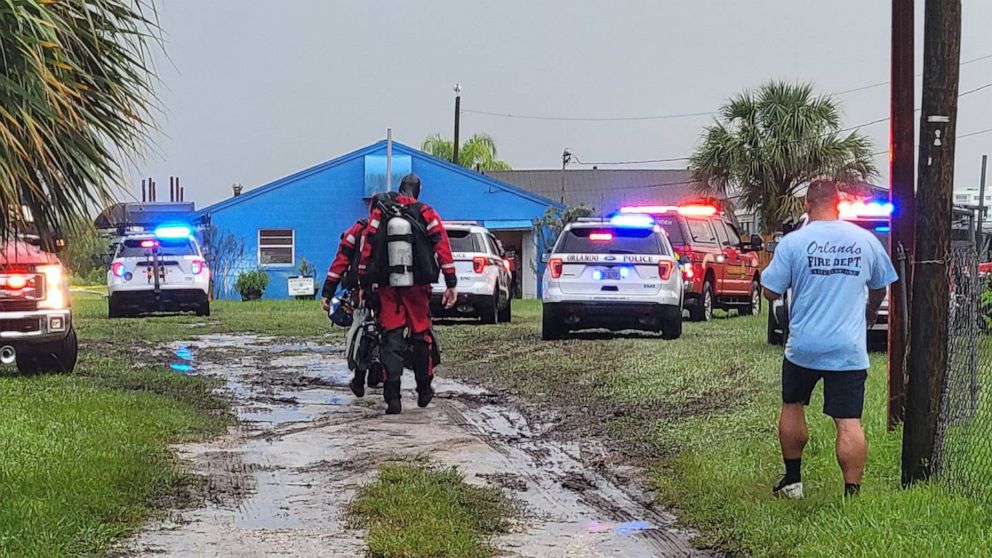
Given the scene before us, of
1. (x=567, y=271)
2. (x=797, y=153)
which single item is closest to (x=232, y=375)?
(x=567, y=271)

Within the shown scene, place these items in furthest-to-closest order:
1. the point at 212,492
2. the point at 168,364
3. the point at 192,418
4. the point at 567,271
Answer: the point at 567,271 < the point at 168,364 < the point at 192,418 < the point at 212,492

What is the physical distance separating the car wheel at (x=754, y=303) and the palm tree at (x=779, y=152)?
22.2 feet

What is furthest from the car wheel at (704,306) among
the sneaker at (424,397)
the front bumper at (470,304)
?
the sneaker at (424,397)

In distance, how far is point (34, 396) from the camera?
10180 mm

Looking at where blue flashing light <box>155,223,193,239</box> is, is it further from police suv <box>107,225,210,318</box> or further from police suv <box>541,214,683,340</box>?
police suv <box>541,214,683,340</box>

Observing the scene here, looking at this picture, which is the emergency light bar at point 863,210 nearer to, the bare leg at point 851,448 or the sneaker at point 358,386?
the sneaker at point 358,386

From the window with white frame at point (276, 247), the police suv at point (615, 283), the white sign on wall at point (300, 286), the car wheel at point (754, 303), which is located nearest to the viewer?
the police suv at point (615, 283)

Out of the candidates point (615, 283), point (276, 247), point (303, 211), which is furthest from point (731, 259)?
point (276, 247)

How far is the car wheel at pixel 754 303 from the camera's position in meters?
24.5

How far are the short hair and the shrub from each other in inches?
1213

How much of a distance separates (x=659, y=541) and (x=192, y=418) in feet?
15.3

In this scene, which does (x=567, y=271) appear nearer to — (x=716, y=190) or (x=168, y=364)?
(x=168, y=364)

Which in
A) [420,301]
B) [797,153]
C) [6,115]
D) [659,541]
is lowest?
[659,541]

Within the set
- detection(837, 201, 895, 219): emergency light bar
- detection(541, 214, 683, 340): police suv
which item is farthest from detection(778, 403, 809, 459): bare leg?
detection(541, 214, 683, 340): police suv
